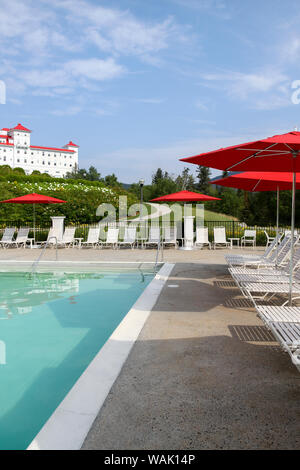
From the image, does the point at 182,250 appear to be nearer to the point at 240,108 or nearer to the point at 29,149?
the point at 240,108

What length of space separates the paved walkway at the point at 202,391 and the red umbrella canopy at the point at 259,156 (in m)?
2.05

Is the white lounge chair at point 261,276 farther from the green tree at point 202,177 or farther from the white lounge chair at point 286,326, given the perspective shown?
the green tree at point 202,177

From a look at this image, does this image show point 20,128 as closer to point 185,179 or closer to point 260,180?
point 185,179

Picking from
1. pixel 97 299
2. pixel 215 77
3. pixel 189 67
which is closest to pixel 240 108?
Result: pixel 215 77

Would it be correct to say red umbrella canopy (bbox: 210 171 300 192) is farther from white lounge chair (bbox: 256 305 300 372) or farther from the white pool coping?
the white pool coping

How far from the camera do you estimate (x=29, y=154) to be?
10394cm

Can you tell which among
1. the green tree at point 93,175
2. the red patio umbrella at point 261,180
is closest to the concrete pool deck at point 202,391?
the red patio umbrella at point 261,180

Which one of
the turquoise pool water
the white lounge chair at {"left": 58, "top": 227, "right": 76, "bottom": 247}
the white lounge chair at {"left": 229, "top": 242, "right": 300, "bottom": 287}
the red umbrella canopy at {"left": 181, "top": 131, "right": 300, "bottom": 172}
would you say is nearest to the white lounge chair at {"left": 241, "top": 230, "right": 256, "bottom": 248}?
the turquoise pool water

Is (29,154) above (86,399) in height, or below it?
above

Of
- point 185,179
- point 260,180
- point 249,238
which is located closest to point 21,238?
point 249,238

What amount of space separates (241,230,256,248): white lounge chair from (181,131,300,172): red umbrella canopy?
327 inches

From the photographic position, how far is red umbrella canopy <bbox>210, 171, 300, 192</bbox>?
7676 millimetres

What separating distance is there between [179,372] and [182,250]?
34.8 ft

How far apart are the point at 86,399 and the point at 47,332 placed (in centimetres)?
305
